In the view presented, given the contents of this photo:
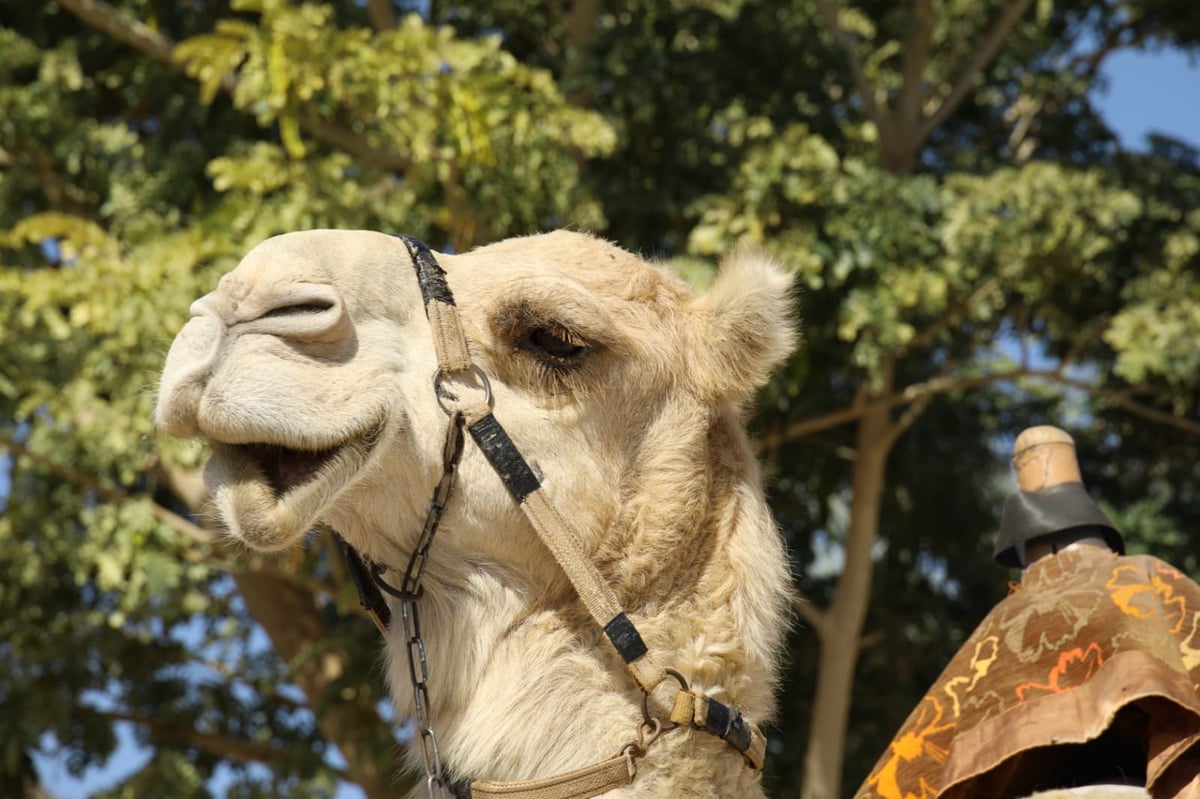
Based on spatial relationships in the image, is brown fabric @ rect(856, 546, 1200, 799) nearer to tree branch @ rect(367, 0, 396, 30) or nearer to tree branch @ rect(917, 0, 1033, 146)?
tree branch @ rect(367, 0, 396, 30)

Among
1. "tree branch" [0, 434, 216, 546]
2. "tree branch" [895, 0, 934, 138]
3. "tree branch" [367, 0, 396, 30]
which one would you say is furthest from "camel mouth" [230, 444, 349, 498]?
"tree branch" [895, 0, 934, 138]

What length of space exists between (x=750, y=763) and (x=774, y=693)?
0.19 metres

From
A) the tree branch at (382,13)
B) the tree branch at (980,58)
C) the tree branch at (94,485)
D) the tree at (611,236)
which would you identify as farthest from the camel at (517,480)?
the tree branch at (980,58)

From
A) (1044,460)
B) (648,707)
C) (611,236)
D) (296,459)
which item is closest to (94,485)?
(611,236)

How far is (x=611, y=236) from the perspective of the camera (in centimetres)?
814

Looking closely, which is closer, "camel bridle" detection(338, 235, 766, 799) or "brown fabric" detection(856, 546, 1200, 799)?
"camel bridle" detection(338, 235, 766, 799)

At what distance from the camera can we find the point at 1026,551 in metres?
3.25

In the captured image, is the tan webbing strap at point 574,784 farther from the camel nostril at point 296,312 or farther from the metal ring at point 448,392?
the camel nostril at point 296,312

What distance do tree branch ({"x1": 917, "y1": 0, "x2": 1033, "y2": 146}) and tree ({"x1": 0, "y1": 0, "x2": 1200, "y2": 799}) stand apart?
0.03 m

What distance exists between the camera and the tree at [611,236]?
7.23 meters

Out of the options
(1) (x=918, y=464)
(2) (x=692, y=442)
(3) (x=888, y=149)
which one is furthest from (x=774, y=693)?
(1) (x=918, y=464)

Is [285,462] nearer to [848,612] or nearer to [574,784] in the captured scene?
[574,784]

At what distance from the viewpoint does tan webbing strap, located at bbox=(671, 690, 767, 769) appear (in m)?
2.41

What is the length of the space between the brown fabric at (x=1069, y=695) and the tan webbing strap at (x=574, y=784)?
81cm
